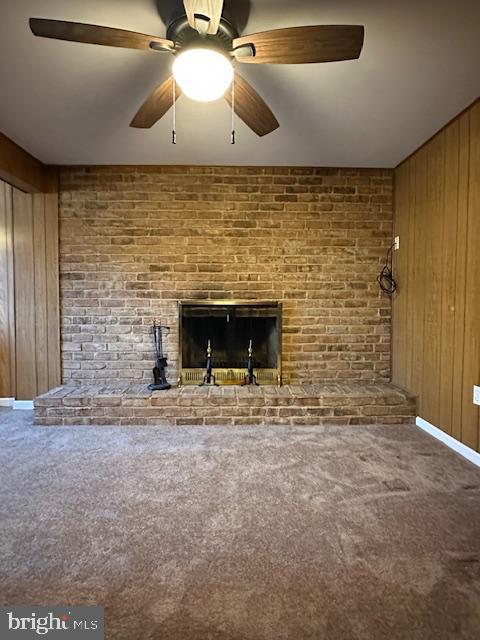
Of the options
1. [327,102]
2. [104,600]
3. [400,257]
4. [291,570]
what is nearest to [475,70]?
[327,102]

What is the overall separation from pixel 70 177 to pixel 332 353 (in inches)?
125

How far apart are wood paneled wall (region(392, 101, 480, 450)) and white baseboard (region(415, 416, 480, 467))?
5 centimetres

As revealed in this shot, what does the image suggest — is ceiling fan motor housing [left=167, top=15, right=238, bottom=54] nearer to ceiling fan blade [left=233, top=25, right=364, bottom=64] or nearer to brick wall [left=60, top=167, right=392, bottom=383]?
ceiling fan blade [left=233, top=25, right=364, bottom=64]

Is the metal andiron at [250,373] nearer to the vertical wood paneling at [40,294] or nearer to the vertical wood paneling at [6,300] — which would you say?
the vertical wood paneling at [40,294]

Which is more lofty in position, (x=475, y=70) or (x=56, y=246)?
(x=475, y=70)

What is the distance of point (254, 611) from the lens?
1.16 metres

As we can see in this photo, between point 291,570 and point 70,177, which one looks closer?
point 291,570

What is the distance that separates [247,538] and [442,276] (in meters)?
2.34

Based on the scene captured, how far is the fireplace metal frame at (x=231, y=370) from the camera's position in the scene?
134 inches

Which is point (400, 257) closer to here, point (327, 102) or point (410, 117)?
point (410, 117)

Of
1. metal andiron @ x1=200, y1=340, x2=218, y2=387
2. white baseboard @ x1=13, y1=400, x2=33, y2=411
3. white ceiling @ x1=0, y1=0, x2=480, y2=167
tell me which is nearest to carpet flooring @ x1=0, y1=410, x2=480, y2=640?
metal andiron @ x1=200, y1=340, x2=218, y2=387

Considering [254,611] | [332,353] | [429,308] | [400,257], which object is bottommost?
[254,611]

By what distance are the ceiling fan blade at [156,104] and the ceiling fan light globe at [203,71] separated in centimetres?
22

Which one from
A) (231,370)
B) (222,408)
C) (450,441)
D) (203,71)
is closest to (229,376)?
(231,370)
